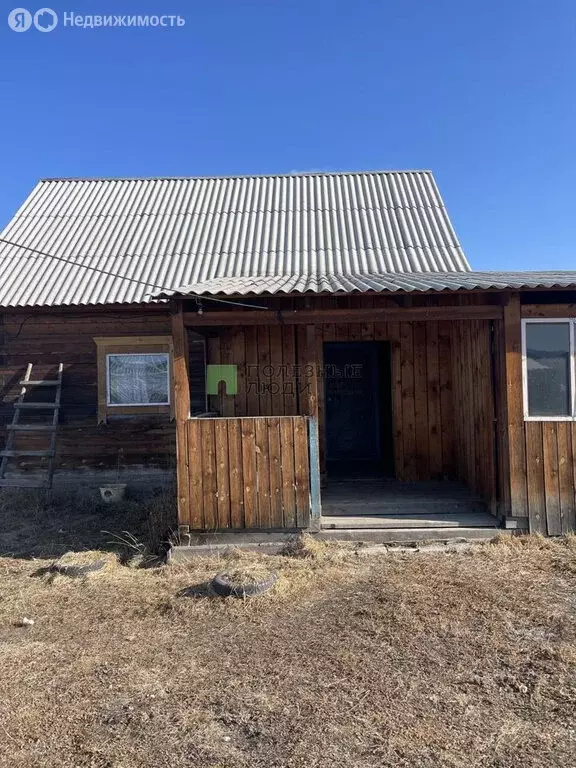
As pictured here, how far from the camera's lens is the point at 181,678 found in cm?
343

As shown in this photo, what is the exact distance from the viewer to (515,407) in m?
5.85

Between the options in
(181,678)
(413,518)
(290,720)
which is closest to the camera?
(290,720)

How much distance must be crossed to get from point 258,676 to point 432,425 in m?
5.24

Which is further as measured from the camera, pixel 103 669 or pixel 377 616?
pixel 377 616

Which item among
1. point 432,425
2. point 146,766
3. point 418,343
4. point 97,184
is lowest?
point 146,766

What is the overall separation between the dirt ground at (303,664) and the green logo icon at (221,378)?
2.73 m

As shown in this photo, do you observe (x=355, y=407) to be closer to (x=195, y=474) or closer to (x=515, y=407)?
(x=515, y=407)

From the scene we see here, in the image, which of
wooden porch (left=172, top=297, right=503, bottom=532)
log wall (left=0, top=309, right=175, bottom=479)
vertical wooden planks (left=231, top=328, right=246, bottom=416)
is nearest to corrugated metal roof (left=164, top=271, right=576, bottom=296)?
wooden porch (left=172, top=297, right=503, bottom=532)

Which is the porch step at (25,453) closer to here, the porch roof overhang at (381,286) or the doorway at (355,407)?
the porch roof overhang at (381,286)

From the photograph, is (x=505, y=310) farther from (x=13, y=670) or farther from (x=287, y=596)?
(x=13, y=670)

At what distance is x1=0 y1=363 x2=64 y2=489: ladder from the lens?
832 centimetres

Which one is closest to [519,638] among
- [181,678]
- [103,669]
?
[181,678]

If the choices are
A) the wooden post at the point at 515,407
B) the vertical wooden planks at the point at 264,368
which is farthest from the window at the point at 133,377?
the wooden post at the point at 515,407

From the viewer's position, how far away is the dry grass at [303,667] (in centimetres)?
274
